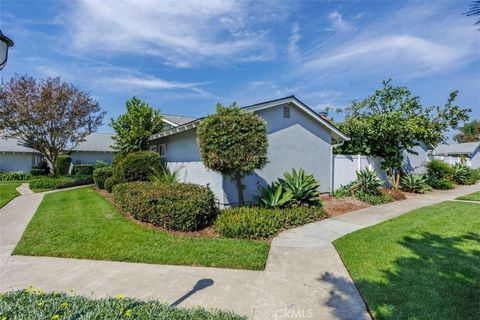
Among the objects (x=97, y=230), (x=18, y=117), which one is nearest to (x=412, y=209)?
(x=97, y=230)

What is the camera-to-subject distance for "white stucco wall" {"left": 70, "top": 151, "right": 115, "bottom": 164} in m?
28.7

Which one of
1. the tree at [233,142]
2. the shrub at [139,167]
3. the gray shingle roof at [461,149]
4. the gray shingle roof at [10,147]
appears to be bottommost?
the shrub at [139,167]

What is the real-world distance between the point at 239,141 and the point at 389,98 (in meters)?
11.1

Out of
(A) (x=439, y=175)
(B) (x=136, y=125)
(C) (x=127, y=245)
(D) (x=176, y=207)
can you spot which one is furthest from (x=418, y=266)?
(A) (x=439, y=175)

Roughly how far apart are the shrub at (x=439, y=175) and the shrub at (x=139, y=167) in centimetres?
1661

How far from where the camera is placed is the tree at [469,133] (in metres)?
50.2

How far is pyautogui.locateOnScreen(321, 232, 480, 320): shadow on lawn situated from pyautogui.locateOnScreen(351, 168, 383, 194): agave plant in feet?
21.3

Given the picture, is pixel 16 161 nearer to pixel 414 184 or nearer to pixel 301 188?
pixel 301 188

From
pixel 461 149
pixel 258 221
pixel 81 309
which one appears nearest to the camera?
pixel 81 309

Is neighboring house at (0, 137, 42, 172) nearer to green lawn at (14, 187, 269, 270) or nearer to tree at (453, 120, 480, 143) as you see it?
green lawn at (14, 187, 269, 270)

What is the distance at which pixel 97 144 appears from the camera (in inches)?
1204

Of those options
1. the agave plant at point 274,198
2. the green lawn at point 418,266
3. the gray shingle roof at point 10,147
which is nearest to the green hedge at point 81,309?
the green lawn at point 418,266

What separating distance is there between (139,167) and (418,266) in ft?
36.1

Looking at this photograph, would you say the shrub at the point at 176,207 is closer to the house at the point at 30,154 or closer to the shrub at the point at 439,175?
the shrub at the point at 439,175
